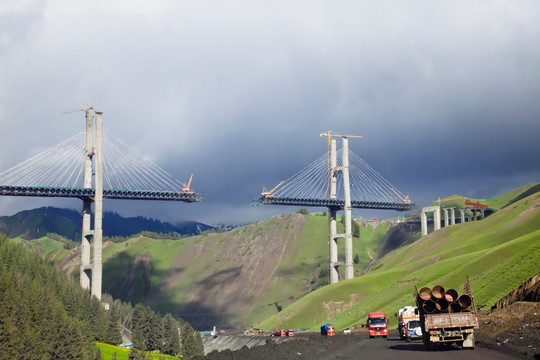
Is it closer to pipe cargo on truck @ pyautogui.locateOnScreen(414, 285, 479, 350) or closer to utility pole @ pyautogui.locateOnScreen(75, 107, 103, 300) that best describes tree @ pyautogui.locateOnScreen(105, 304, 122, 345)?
utility pole @ pyautogui.locateOnScreen(75, 107, 103, 300)

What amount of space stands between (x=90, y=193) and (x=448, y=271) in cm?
9214

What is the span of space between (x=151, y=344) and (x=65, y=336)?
6758 centimetres

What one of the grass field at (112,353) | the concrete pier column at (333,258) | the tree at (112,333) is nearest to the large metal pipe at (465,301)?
the grass field at (112,353)

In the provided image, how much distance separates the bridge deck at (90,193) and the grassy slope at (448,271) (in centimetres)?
4132

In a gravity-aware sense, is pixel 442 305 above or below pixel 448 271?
below

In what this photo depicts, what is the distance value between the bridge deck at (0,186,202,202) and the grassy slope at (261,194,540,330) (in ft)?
136

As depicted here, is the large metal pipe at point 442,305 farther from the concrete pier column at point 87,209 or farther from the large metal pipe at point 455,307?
the concrete pier column at point 87,209

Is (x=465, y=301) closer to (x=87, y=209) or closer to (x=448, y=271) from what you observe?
(x=448, y=271)

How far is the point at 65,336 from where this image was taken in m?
122

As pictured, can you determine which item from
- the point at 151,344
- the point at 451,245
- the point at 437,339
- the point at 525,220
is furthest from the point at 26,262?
the point at 437,339

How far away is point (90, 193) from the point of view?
16938 centimetres

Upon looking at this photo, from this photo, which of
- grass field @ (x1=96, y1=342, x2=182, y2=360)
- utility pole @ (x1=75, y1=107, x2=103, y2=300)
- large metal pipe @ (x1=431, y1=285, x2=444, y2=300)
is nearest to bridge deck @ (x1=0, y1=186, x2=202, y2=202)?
utility pole @ (x1=75, y1=107, x2=103, y2=300)

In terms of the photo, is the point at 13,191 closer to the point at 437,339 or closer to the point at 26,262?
the point at 26,262

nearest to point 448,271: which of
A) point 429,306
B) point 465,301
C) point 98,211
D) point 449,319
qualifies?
point 98,211
